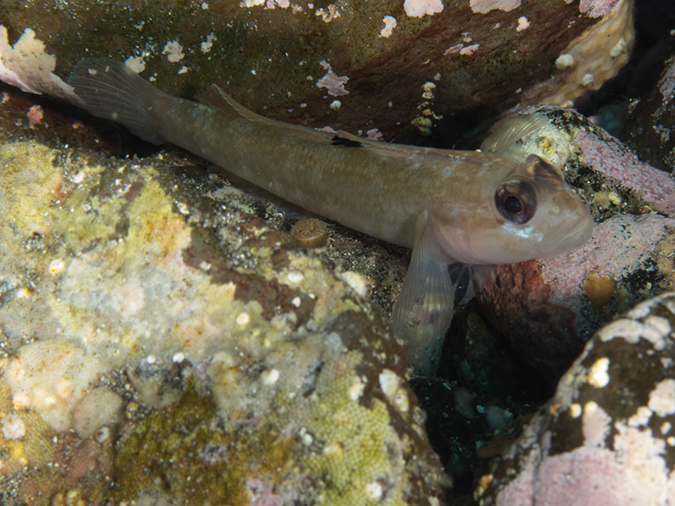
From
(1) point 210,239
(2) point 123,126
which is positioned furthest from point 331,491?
(2) point 123,126

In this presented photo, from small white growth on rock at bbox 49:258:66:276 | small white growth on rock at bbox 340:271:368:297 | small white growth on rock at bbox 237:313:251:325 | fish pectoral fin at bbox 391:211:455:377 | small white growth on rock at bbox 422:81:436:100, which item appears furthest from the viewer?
small white growth on rock at bbox 422:81:436:100

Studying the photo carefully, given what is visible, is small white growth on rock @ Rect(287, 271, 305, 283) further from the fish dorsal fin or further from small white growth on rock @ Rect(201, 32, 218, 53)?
→ small white growth on rock @ Rect(201, 32, 218, 53)

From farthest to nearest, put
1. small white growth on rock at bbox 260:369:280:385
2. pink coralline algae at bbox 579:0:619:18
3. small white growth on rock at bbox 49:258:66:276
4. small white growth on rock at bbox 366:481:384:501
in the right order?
pink coralline algae at bbox 579:0:619:18 < small white growth on rock at bbox 49:258:66:276 < small white growth on rock at bbox 260:369:280:385 < small white growth on rock at bbox 366:481:384:501

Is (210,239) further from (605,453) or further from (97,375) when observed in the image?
(605,453)

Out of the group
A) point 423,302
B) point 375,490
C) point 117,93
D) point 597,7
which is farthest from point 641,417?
point 117,93

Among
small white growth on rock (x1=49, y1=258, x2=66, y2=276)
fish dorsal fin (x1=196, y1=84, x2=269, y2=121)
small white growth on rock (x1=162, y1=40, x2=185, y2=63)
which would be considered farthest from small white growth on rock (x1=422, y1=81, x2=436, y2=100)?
small white growth on rock (x1=49, y1=258, x2=66, y2=276)

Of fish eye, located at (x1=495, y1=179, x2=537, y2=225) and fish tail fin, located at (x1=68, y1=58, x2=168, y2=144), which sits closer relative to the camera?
fish eye, located at (x1=495, y1=179, x2=537, y2=225)

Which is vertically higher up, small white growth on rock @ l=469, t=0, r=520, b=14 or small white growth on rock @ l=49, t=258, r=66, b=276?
small white growth on rock @ l=469, t=0, r=520, b=14

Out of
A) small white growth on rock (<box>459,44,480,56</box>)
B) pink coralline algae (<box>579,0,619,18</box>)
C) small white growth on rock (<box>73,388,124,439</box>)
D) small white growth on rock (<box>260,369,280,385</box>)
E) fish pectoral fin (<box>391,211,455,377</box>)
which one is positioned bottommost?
small white growth on rock (<box>73,388,124,439</box>)
